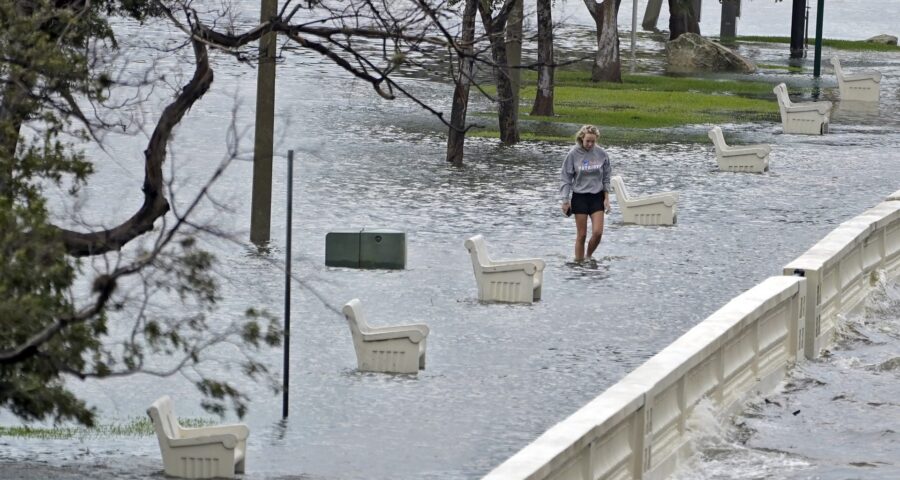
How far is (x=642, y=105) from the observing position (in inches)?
1607

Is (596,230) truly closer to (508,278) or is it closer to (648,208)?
(508,278)

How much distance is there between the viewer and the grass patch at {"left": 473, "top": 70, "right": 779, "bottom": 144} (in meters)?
35.5

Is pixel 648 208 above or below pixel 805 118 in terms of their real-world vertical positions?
below

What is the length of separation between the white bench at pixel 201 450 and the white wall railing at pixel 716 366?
2569 millimetres

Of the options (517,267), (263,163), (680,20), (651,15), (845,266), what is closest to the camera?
(845,266)

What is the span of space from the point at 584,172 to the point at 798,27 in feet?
132

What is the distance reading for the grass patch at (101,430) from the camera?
12711mm

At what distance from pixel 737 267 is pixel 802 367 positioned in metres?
5.35

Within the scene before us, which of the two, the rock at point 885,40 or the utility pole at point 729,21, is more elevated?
the utility pole at point 729,21

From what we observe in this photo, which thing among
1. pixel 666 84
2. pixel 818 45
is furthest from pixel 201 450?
pixel 818 45

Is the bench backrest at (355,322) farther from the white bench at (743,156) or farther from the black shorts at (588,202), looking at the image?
the white bench at (743,156)

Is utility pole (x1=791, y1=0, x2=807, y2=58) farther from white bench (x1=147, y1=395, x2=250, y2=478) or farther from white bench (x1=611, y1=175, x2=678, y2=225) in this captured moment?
white bench (x1=147, y1=395, x2=250, y2=478)

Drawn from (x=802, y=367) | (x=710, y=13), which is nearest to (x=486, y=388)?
(x=802, y=367)

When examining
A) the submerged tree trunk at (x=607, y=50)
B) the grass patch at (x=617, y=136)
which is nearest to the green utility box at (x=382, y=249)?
the grass patch at (x=617, y=136)
